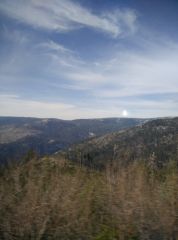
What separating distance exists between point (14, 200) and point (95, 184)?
1359 millimetres

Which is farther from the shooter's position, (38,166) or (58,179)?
(38,166)

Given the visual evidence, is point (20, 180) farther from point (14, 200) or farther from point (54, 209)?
point (54, 209)

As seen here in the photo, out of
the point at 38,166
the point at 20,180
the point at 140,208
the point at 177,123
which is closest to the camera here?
the point at 140,208

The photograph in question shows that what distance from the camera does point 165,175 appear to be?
5.18 metres

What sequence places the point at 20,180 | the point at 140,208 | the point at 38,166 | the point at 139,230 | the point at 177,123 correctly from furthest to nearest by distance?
the point at 177,123 → the point at 38,166 → the point at 20,180 → the point at 140,208 → the point at 139,230

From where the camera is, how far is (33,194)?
433 cm

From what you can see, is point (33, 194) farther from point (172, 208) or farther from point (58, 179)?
point (172, 208)

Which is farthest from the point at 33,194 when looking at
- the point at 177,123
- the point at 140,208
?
the point at 177,123

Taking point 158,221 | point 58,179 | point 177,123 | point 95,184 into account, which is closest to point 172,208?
point 158,221

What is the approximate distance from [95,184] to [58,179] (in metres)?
0.64

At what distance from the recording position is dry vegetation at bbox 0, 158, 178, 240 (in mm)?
4051

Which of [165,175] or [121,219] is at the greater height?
[165,175]

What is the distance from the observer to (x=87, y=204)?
4.43 m

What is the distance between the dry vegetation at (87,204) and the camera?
4.05 m
